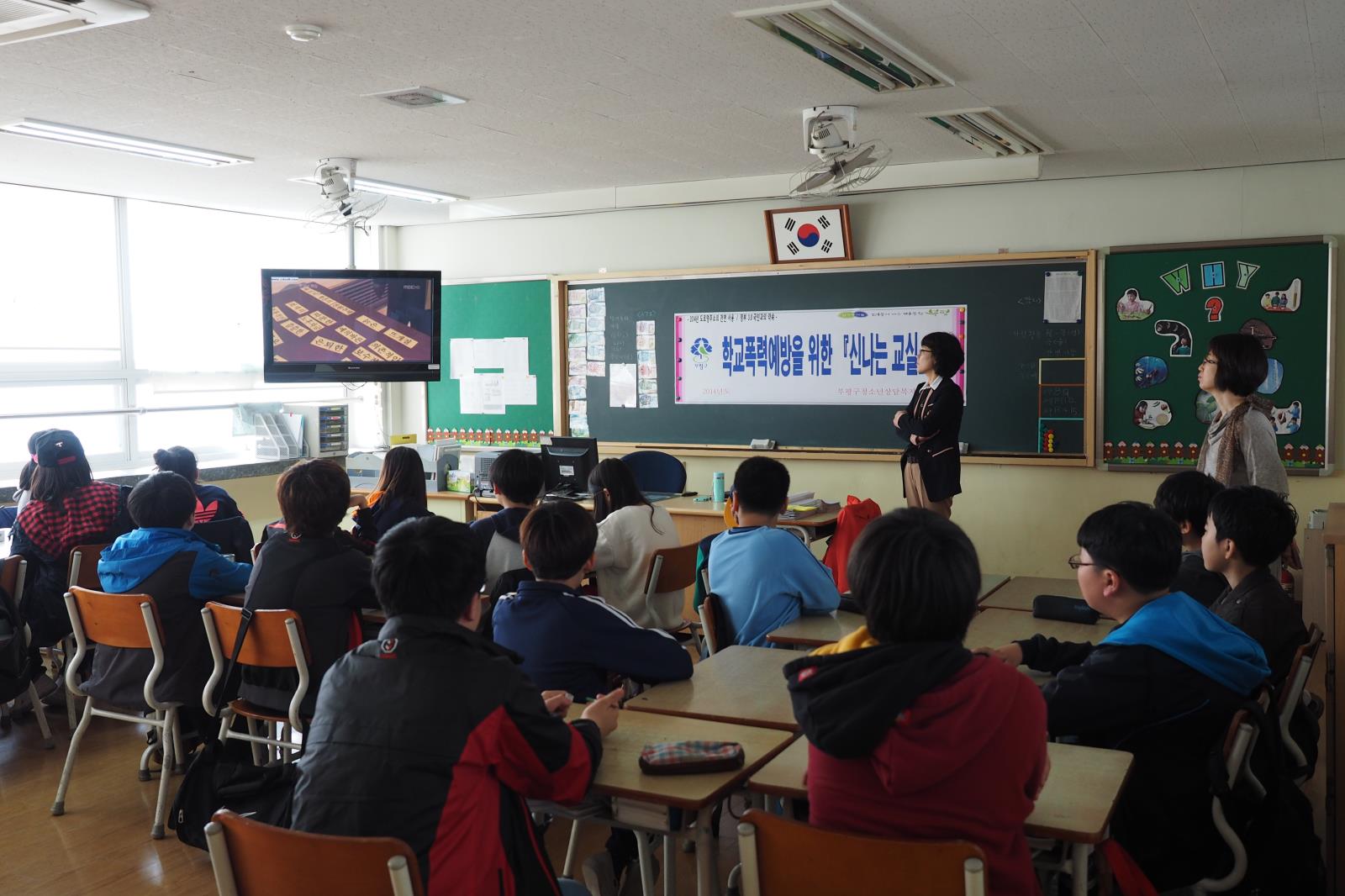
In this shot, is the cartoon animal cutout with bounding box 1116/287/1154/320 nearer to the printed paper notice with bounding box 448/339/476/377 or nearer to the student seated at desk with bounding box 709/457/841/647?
the student seated at desk with bounding box 709/457/841/647

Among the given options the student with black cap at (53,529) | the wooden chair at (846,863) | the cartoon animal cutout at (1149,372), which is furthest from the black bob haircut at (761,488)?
the cartoon animal cutout at (1149,372)

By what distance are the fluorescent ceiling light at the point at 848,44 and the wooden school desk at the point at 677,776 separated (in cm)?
217

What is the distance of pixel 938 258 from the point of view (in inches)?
255

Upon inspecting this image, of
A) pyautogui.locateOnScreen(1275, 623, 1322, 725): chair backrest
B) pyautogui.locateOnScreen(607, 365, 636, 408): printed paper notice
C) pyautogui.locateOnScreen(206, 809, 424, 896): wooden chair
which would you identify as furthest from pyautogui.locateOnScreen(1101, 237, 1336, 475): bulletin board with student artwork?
pyautogui.locateOnScreen(206, 809, 424, 896): wooden chair

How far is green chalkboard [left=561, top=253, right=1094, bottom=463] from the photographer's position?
6.25m

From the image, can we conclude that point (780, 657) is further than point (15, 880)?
No

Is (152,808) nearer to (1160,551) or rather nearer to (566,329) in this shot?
(1160,551)

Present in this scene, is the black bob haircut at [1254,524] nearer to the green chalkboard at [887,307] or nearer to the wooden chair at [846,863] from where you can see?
the wooden chair at [846,863]

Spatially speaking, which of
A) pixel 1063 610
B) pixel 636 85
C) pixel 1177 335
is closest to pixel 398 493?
pixel 636 85

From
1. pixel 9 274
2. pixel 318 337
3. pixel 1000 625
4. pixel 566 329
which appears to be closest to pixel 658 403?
pixel 566 329

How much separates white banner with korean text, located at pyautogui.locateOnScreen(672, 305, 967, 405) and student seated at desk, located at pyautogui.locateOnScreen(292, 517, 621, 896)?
5041 mm

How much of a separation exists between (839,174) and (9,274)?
462 cm

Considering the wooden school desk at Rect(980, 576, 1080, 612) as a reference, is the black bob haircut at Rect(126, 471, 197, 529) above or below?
above

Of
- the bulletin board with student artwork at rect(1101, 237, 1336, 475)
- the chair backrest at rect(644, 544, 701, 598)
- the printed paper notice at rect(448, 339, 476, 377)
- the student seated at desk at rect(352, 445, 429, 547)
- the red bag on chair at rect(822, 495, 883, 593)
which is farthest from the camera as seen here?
the printed paper notice at rect(448, 339, 476, 377)
